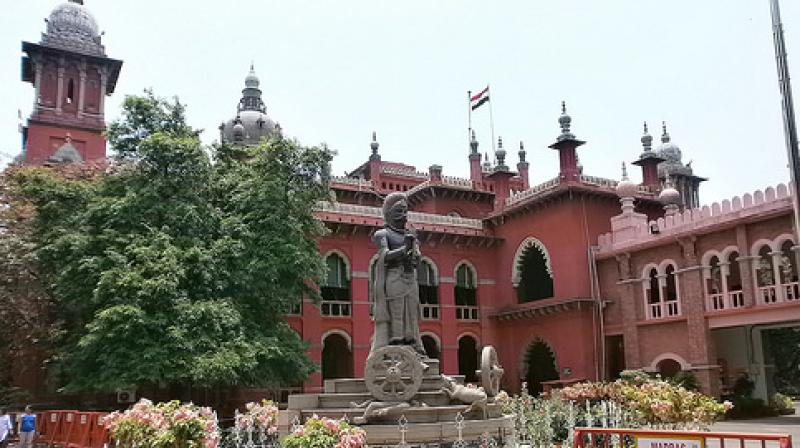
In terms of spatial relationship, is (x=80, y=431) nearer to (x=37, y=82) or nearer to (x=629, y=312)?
(x=629, y=312)

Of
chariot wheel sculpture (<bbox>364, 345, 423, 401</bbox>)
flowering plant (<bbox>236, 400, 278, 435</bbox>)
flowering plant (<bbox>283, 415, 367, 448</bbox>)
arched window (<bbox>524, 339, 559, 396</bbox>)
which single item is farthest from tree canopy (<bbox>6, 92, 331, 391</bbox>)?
arched window (<bbox>524, 339, 559, 396</bbox>)

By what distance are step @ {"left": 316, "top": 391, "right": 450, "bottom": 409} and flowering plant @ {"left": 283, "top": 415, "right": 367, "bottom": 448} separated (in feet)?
9.33

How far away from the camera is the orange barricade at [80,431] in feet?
42.8

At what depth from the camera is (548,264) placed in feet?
86.3

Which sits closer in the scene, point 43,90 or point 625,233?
point 625,233

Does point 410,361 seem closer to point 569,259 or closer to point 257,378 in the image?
point 257,378

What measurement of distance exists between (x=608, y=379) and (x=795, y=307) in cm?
741

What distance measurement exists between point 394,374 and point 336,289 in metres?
16.3

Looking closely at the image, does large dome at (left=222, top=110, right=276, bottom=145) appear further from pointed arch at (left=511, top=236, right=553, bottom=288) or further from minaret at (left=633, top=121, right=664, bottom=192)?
minaret at (left=633, top=121, right=664, bottom=192)

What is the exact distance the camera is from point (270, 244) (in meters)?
20.1

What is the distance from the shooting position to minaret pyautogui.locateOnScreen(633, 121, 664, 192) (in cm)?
2806

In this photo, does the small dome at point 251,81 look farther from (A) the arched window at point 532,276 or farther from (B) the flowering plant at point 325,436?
(B) the flowering plant at point 325,436

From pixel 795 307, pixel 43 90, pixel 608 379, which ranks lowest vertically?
pixel 608 379

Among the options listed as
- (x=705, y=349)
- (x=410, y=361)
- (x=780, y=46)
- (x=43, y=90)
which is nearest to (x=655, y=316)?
(x=705, y=349)
